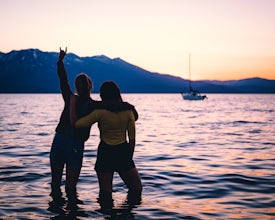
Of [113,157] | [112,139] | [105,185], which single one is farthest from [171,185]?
[112,139]

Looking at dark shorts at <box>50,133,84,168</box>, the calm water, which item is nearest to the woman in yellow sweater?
dark shorts at <box>50,133,84,168</box>

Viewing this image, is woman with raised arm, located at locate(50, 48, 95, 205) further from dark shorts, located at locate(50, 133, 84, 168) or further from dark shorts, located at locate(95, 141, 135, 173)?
dark shorts, located at locate(95, 141, 135, 173)

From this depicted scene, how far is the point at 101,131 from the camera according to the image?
238 inches

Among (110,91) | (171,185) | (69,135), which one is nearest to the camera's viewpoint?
(110,91)

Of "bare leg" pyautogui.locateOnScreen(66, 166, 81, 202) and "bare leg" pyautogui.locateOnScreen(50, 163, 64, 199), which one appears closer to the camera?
"bare leg" pyautogui.locateOnScreen(66, 166, 81, 202)

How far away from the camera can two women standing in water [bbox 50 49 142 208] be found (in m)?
5.87

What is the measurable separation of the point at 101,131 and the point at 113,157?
0.51 m

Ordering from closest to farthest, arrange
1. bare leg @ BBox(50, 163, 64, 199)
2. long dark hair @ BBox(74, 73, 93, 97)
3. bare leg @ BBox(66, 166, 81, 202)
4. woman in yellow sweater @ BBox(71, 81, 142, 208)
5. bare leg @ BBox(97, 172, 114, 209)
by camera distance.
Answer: woman in yellow sweater @ BBox(71, 81, 142, 208)
long dark hair @ BBox(74, 73, 93, 97)
bare leg @ BBox(97, 172, 114, 209)
bare leg @ BBox(66, 166, 81, 202)
bare leg @ BBox(50, 163, 64, 199)

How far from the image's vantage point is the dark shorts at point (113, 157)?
6.07 metres

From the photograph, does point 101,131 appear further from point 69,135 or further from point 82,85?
point 82,85

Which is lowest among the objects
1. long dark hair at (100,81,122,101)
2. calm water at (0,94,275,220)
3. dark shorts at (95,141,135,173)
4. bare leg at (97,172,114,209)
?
calm water at (0,94,275,220)

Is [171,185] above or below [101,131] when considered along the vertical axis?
below

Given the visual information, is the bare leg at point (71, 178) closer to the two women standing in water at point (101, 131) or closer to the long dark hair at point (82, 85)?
the two women standing in water at point (101, 131)

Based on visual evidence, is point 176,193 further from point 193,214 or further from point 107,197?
point 107,197
